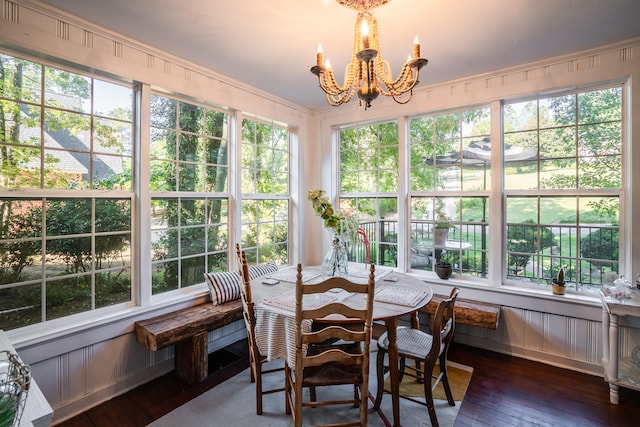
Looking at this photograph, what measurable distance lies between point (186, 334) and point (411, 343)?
1.75 meters

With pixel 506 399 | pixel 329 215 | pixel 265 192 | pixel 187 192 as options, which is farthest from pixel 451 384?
pixel 187 192

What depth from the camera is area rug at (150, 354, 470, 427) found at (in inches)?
83.0

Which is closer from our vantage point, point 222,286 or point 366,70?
point 366,70

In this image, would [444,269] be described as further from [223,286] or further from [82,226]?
[82,226]

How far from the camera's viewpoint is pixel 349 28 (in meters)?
2.35

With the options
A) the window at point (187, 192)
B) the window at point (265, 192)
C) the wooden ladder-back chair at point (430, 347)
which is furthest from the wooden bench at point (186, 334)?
the wooden ladder-back chair at point (430, 347)

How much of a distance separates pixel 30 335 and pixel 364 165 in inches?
137

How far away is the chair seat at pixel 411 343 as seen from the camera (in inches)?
82.7

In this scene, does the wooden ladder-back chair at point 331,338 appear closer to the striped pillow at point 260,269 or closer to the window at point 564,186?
the striped pillow at point 260,269

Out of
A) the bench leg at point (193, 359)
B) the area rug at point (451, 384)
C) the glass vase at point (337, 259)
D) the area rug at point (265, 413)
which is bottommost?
the area rug at point (265, 413)

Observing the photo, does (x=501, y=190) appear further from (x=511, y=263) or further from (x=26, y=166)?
(x=26, y=166)

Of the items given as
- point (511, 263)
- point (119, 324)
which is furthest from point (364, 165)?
point (119, 324)

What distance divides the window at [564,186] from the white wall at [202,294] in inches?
6.6

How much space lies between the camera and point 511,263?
10.4 ft
